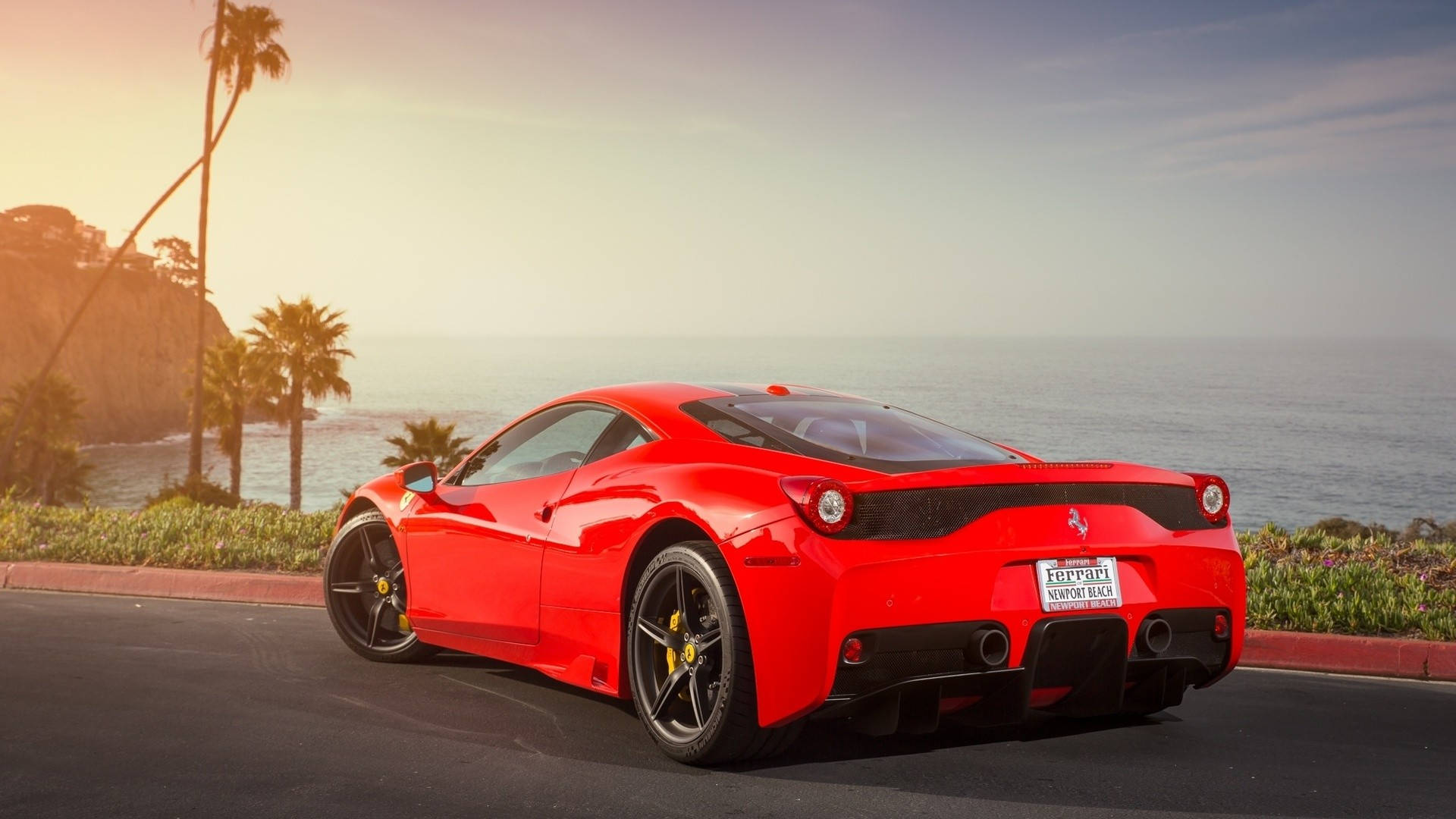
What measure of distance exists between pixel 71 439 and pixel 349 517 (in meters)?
78.9

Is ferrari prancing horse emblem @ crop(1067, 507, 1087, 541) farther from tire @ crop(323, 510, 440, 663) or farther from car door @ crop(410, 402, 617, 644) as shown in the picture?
tire @ crop(323, 510, 440, 663)

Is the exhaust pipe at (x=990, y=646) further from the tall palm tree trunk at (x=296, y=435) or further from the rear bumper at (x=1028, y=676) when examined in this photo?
the tall palm tree trunk at (x=296, y=435)

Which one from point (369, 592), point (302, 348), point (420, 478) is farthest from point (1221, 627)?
point (302, 348)

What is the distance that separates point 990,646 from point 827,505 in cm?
67

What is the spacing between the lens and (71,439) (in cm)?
7619

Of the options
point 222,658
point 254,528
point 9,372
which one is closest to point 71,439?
point 254,528

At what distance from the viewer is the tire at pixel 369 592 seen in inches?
252

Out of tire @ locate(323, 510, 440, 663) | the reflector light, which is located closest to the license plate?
the reflector light

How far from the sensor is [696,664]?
Answer: 434 cm

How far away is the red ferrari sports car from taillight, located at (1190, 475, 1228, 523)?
0.04ft

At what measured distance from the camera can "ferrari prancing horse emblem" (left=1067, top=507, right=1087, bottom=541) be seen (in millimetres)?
4094

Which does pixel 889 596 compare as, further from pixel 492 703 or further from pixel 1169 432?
pixel 1169 432

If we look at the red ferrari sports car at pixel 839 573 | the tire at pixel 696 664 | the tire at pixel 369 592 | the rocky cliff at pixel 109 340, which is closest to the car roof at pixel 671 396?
the red ferrari sports car at pixel 839 573

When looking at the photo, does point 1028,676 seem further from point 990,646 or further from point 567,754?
point 567,754
